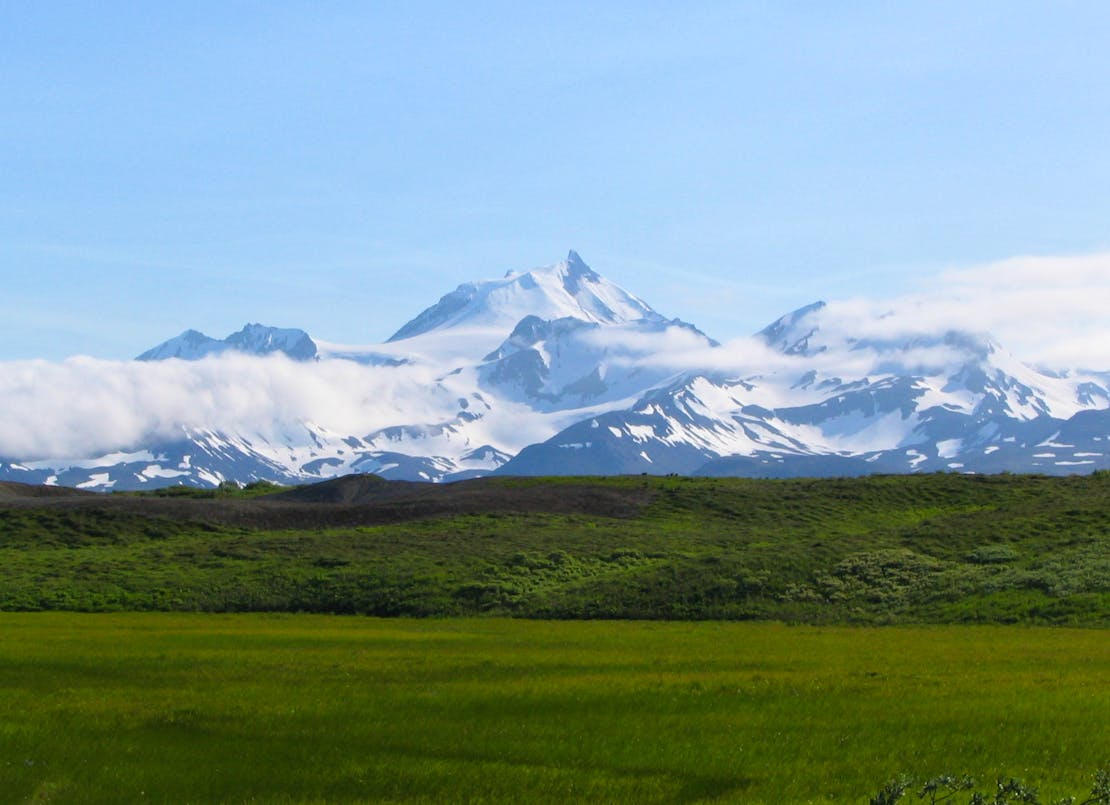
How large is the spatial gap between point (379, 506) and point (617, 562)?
29.2 m

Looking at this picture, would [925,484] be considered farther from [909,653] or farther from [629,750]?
[629,750]

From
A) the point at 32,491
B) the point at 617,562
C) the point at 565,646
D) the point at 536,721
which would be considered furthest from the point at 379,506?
the point at 536,721

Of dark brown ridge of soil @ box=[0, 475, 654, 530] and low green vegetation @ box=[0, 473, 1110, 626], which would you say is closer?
low green vegetation @ box=[0, 473, 1110, 626]

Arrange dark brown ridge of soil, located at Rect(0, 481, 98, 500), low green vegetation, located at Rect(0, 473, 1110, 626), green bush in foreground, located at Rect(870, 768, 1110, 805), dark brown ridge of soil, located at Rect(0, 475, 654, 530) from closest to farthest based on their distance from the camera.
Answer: green bush in foreground, located at Rect(870, 768, 1110, 805) → low green vegetation, located at Rect(0, 473, 1110, 626) → dark brown ridge of soil, located at Rect(0, 475, 654, 530) → dark brown ridge of soil, located at Rect(0, 481, 98, 500)

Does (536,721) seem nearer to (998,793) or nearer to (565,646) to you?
(998,793)

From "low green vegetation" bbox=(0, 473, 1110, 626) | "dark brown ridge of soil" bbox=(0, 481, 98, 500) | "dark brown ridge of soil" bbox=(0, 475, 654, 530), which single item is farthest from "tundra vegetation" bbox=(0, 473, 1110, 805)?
"dark brown ridge of soil" bbox=(0, 481, 98, 500)

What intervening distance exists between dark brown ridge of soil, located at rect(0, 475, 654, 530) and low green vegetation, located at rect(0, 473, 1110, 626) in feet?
2.39

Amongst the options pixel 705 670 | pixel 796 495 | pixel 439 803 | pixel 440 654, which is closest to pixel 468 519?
pixel 796 495

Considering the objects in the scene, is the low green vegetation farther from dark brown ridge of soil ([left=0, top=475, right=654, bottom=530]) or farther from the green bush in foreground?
the green bush in foreground

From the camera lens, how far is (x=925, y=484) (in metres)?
103

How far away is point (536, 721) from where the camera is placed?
79.4 ft

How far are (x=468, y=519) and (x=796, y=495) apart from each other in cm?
2479

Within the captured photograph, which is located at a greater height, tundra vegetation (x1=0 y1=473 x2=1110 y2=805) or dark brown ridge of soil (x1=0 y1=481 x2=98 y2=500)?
dark brown ridge of soil (x1=0 y1=481 x2=98 y2=500)

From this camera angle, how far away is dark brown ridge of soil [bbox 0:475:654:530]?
92438 mm
